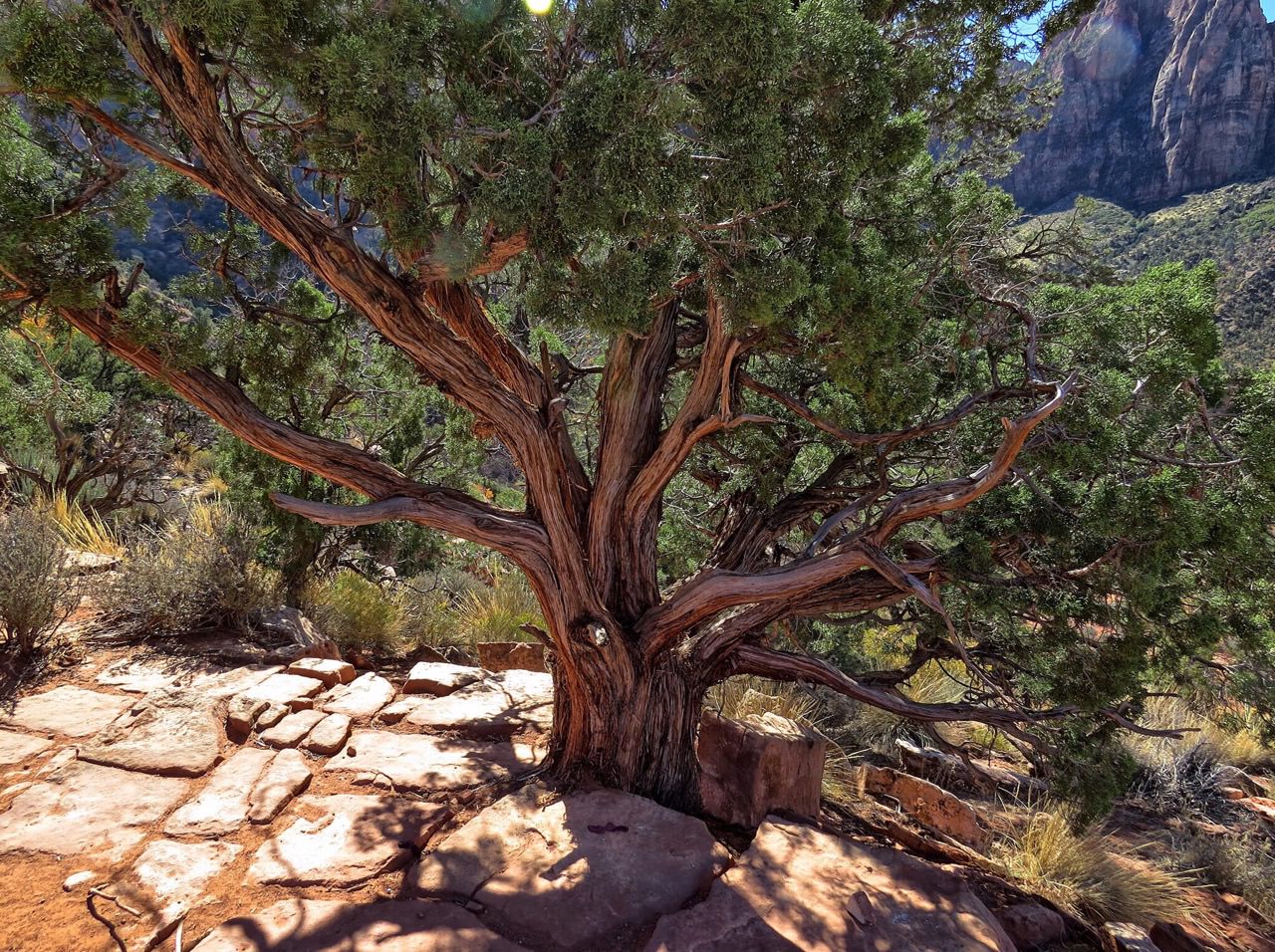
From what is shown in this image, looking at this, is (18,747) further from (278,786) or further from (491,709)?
(491,709)

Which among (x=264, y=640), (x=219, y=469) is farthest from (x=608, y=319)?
(x=219, y=469)

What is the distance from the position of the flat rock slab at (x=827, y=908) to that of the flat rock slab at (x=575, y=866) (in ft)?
0.59

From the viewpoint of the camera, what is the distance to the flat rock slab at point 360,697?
4.41m

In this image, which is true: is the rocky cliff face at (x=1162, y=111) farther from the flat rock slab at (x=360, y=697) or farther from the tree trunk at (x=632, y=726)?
the flat rock slab at (x=360, y=697)

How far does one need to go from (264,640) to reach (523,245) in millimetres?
4197

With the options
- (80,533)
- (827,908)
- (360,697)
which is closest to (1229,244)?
(827,908)

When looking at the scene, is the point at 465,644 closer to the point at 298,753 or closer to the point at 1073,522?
the point at 298,753

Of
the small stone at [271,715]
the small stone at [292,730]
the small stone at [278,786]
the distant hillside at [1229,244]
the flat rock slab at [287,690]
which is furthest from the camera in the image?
the distant hillside at [1229,244]

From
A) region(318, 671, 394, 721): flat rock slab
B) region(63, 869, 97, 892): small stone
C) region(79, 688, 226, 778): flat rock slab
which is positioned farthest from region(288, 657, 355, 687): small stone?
region(63, 869, 97, 892): small stone

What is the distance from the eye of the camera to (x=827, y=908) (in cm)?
251

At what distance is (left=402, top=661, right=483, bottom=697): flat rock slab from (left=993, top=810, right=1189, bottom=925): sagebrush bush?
12.4 feet

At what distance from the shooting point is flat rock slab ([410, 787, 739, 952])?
2.45 m

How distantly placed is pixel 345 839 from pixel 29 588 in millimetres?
3112

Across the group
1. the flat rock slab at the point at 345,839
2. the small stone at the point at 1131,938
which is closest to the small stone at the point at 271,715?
the flat rock slab at the point at 345,839
